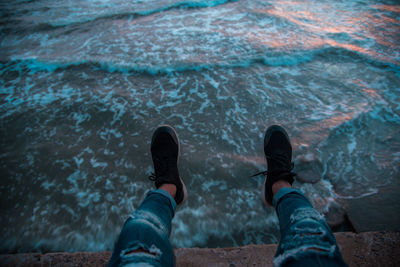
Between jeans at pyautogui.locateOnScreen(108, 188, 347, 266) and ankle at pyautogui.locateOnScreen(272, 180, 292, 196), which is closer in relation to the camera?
jeans at pyautogui.locateOnScreen(108, 188, 347, 266)

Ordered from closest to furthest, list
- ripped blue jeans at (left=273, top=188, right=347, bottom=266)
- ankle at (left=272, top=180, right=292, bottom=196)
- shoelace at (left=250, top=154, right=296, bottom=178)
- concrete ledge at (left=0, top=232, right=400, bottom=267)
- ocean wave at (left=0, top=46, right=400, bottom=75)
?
1. ripped blue jeans at (left=273, top=188, right=347, bottom=266)
2. concrete ledge at (left=0, top=232, right=400, bottom=267)
3. ankle at (left=272, top=180, right=292, bottom=196)
4. shoelace at (left=250, top=154, right=296, bottom=178)
5. ocean wave at (left=0, top=46, right=400, bottom=75)

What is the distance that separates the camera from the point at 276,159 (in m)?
1.54

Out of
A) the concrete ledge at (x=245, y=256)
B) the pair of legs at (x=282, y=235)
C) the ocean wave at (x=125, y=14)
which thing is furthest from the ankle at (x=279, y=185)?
the ocean wave at (x=125, y=14)

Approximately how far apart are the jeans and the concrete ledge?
233 millimetres

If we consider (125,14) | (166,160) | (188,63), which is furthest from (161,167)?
(125,14)

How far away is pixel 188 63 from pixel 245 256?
2702 mm

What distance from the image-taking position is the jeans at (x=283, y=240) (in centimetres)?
74

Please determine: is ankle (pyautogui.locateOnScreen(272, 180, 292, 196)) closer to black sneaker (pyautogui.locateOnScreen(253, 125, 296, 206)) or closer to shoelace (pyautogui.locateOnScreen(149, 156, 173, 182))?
black sneaker (pyautogui.locateOnScreen(253, 125, 296, 206))

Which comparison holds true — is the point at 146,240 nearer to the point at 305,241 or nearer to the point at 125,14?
the point at 305,241

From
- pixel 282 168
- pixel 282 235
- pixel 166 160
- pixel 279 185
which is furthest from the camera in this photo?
pixel 166 160

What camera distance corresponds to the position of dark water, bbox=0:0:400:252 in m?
1.41

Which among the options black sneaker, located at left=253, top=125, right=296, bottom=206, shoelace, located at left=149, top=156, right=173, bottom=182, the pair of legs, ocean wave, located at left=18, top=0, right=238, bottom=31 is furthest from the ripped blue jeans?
ocean wave, located at left=18, top=0, right=238, bottom=31

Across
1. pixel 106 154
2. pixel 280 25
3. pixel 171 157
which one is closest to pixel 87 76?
pixel 106 154

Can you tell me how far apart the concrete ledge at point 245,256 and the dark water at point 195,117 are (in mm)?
205
